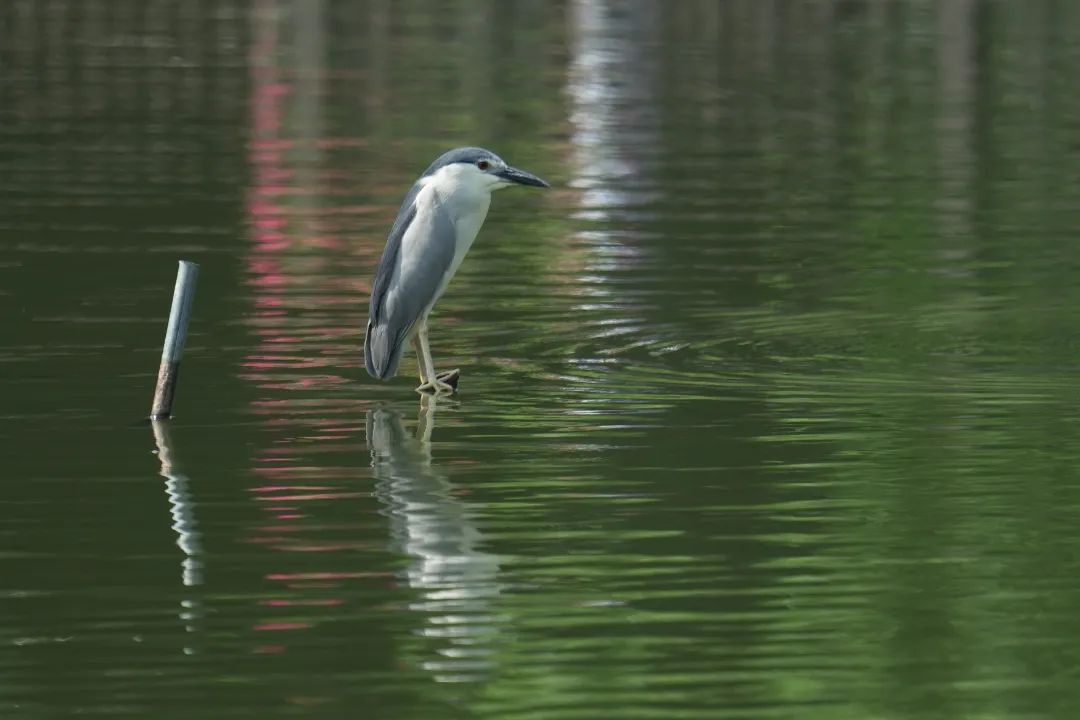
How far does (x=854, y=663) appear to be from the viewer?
9469 millimetres

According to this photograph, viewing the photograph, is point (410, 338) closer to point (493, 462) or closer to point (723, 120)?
point (493, 462)

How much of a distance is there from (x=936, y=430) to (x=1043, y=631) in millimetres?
3871

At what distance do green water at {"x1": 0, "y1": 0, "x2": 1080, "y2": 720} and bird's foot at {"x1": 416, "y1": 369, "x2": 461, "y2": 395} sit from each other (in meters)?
0.11

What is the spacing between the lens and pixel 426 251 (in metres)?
14.8

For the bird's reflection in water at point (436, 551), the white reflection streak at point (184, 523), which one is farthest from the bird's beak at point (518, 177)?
the white reflection streak at point (184, 523)

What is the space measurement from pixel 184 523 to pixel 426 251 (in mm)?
3445

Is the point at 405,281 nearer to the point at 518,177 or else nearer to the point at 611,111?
the point at 518,177

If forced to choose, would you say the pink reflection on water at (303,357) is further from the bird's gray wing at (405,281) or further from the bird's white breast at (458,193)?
the bird's white breast at (458,193)

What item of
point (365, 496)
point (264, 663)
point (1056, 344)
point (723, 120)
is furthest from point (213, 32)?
point (264, 663)

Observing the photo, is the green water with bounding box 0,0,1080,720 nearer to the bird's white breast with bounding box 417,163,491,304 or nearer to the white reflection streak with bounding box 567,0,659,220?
the white reflection streak with bounding box 567,0,659,220

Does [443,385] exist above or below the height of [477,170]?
below

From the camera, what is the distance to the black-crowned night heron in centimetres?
1464

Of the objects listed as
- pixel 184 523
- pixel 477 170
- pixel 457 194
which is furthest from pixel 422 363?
pixel 184 523

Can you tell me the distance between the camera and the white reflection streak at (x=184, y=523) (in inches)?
401
